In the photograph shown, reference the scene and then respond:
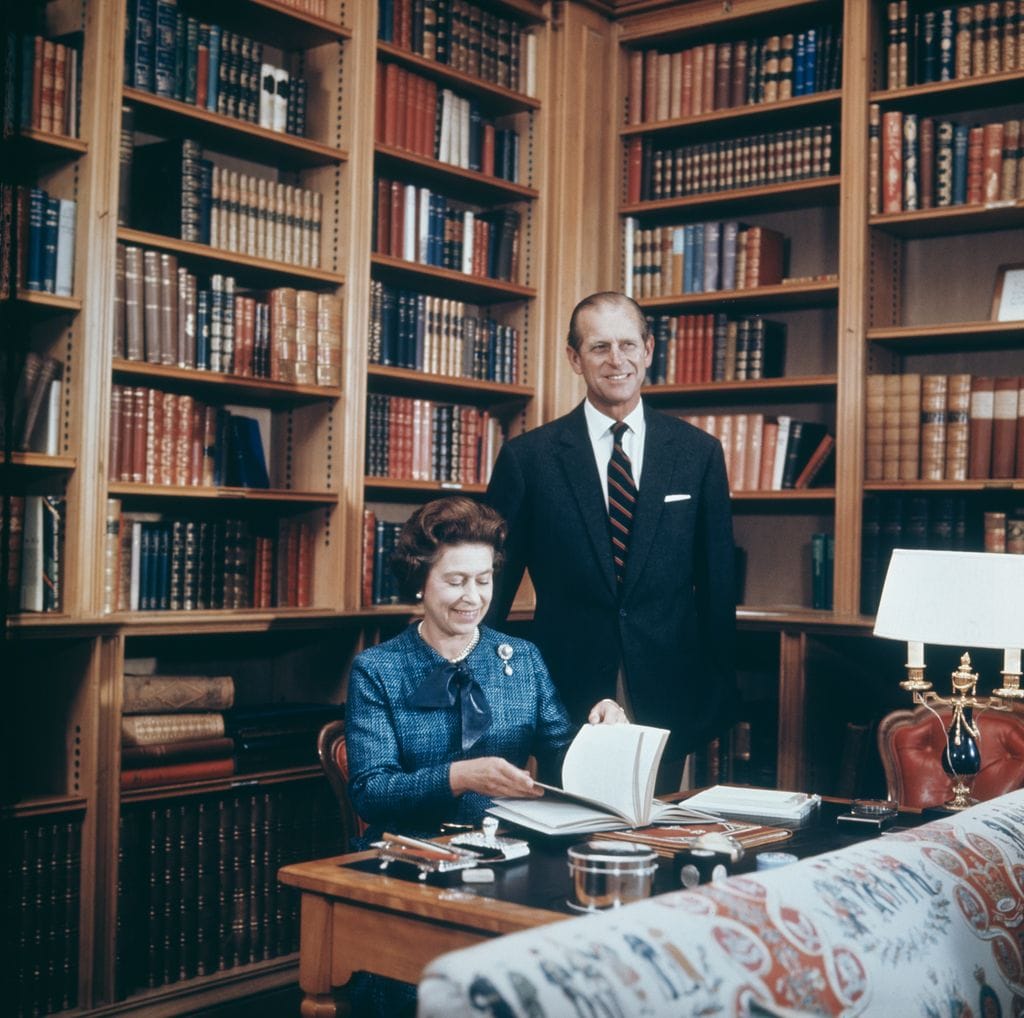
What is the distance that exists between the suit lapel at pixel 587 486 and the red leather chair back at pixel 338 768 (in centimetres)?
85

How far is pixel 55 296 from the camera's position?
3324 millimetres

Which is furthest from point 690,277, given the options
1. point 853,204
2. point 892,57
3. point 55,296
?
point 55,296

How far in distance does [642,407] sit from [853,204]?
1293mm

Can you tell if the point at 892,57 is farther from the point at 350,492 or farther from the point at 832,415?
the point at 350,492

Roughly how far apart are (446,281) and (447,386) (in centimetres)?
33

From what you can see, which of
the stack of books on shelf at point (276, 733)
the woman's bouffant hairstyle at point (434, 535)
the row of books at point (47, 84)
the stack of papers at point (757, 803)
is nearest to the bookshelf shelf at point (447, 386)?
the stack of books on shelf at point (276, 733)

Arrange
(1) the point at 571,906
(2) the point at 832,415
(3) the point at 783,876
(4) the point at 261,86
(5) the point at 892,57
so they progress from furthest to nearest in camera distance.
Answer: (2) the point at 832,415 → (5) the point at 892,57 → (4) the point at 261,86 → (1) the point at 571,906 → (3) the point at 783,876

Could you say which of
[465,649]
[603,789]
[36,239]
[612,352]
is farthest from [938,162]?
[603,789]

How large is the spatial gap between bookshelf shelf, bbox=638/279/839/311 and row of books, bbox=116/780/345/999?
1.96 metres

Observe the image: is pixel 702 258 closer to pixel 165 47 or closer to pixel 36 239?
Answer: pixel 165 47

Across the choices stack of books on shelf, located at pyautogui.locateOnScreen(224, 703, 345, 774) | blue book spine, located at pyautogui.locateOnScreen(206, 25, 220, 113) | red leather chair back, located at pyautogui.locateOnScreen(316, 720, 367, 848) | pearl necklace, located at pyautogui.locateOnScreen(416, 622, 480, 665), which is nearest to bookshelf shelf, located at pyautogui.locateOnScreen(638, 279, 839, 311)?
blue book spine, located at pyautogui.locateOnScreen(206, 25, 220, 113)

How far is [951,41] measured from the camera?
4219 millimetres

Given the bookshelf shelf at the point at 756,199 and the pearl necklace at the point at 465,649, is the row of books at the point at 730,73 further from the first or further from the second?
the pearl necklace at the point at 465,649

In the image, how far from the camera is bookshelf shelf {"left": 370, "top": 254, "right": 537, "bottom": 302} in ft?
13.8
